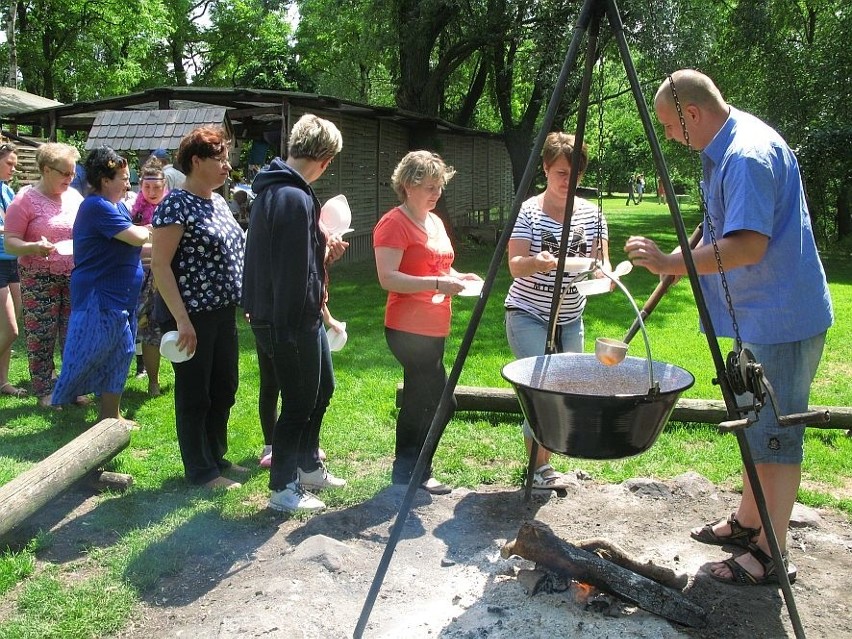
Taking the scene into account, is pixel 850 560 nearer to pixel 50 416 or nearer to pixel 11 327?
pixel 50 416

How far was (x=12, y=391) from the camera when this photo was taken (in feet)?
18.9

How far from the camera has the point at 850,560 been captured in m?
3.31

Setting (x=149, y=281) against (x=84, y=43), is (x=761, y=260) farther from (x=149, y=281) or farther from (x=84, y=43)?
(x=84, y=43)

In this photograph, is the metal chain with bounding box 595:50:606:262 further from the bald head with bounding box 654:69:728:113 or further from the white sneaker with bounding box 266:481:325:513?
the white sneaker with bounding box 266:481:325:513

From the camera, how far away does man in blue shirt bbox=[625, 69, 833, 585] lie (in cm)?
258

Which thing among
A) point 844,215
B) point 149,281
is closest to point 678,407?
point 149,281

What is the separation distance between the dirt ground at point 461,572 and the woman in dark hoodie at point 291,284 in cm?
34

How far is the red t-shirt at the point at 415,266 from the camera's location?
3705 millimetres

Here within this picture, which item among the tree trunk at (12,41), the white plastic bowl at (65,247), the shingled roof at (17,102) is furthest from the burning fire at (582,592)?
the tree trunk at (12,41)

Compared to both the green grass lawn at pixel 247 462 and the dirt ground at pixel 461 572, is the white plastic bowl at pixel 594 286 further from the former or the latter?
the green grass lawn at pixel 247 462

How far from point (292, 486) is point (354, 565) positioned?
726mm

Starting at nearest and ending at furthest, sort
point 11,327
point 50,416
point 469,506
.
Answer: point 469,506 < point 50,416 < point 11,327

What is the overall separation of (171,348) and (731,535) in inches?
106

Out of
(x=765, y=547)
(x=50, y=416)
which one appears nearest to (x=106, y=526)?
(x=50, y=416)
